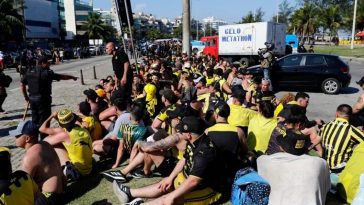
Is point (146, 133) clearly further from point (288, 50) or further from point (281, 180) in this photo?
point (288, 50)

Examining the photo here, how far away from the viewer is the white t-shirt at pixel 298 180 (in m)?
3.82

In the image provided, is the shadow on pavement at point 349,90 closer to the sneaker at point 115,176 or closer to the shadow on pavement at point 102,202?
the sneaker at point 115,176

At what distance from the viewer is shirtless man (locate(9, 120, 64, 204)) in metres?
4.64

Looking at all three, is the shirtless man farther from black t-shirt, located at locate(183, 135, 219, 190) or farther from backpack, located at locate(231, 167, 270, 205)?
backpack, located at locate(231, 167, 270, 205)

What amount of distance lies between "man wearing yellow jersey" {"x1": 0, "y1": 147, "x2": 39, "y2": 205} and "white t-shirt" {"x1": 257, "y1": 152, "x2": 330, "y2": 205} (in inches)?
97.3

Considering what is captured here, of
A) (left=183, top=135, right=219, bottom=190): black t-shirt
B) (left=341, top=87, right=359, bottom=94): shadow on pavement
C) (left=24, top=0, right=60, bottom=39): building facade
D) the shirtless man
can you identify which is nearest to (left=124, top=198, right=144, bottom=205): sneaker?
(left=183, top=135, right=219, bottom=190): black t-shirt

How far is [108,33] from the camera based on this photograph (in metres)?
90.9

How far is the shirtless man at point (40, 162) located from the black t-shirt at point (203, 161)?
170cm

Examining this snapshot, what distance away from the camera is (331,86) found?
47.9 feet

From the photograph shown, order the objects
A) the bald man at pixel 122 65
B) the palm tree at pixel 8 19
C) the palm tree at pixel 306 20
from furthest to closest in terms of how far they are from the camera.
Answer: the palm tree at pixel 306 20 < the palm tree at pixel 8 19 < the bald man at pixel 122 65

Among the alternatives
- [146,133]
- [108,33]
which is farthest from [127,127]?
[108,33]

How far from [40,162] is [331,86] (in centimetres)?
1230

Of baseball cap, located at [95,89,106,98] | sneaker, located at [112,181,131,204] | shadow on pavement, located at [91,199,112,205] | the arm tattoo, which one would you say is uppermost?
Result: baseball cap, located at [95,89,106,98]

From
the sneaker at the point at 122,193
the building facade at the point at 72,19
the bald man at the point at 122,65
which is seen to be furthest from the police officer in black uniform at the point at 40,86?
the building facade at the point at 72,19
